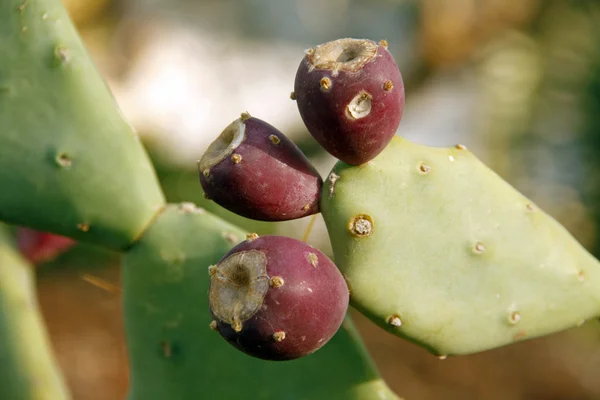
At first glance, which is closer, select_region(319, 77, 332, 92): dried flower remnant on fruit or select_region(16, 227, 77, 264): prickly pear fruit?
select_region(319, 77, 332, 92): dried flower remnant on fruit

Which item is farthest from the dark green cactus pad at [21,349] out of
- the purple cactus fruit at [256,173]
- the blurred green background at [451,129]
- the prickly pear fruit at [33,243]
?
the blurred green background at [451,129]

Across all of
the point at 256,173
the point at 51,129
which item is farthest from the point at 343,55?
the point at 51,129

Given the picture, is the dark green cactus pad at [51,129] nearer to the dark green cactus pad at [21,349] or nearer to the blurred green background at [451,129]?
the dark green cactus pad at [21,349]

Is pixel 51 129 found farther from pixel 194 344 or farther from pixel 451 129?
pixel 451 129

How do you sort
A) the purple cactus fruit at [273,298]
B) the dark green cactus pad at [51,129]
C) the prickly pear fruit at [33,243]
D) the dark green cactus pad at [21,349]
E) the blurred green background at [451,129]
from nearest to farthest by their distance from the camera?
the purple cactus fruit at [273,298]
the dark green cactus pad at [51,129]
the dark green cactus pad at [21,349]
the prickly pear fruit at [33,243]
the blurred green background at [451,129]

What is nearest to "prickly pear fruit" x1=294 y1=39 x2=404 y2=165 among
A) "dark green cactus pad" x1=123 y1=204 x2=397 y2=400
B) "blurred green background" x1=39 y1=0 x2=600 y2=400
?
"dark green cactus pad" x1=123 y1=204 x2=397 y2=400

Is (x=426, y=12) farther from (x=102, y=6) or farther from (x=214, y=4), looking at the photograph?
(x=214, y=4)

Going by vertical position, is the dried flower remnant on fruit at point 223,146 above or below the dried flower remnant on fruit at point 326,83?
below

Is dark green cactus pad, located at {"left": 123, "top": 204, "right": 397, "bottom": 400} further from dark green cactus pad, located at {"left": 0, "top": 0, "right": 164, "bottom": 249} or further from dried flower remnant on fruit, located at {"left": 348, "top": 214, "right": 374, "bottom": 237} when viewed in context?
dried flower remnant on fruit, located at {"left": 348, "top": 214, "right": 374, "bottom": 237}
